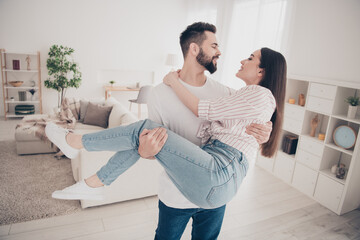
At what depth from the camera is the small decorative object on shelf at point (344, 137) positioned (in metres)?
2.58

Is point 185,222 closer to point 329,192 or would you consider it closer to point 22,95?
point 329,192

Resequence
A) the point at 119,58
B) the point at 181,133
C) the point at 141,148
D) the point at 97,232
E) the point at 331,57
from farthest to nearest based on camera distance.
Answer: the point at 119,58, the point at 331,57, the point at 97,232, the point at 181,133, the point at 141,148

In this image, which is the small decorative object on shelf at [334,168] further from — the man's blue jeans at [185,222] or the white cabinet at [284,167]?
the man's blue jeans at [185,222]

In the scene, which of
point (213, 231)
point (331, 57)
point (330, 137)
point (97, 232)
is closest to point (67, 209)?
point (97, 232)

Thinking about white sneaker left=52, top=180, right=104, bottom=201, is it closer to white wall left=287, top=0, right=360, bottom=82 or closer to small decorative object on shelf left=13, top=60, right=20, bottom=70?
white wall left=287, top=0, right=360, bottom=82

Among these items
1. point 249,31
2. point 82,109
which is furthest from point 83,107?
point 249,31

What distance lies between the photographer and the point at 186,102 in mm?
1237

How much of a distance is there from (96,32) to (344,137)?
5250 millimetres

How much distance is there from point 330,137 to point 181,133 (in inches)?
89.9

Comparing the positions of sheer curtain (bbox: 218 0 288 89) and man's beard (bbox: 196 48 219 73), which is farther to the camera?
sheer curtain (bbox: 218 0 288 89)

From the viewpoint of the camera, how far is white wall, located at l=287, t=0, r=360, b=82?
9.15 feet

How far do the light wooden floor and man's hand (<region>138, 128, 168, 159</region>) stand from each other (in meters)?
1.28

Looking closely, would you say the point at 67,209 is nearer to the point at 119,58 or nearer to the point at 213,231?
the point at 213,231

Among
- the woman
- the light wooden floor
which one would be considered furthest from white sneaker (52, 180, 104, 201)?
the light wooden floor
